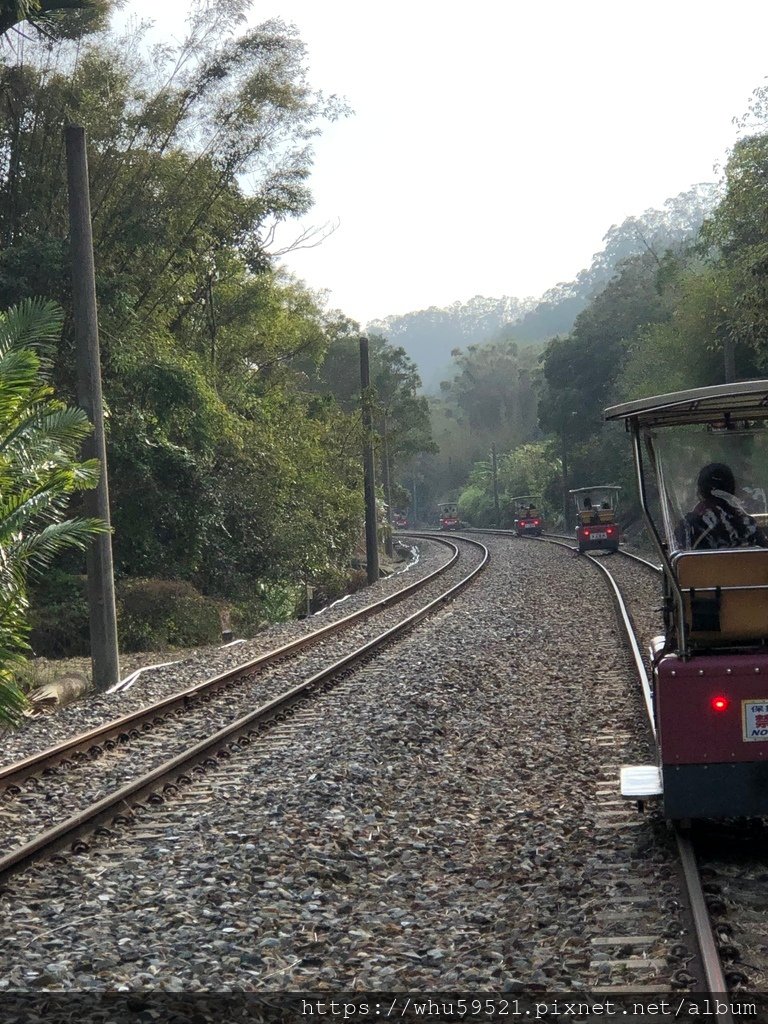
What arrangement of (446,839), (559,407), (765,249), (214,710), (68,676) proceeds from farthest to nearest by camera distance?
(559,407), (765,249), (68,676), (214,710), (446,839)

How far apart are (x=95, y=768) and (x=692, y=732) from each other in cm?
516

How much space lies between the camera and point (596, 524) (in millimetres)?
37219

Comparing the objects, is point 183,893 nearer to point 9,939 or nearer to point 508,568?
point 9,939

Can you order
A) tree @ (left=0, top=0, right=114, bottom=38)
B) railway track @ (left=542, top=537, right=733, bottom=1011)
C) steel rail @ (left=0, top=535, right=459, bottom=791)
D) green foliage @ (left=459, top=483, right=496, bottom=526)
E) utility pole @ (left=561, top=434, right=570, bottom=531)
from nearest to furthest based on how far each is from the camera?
1. railway track @ (left=542, top=537, right=733, bottom=1011)
2. steel rail @ (left=0, top=535, right=459, bottom=791)
3. tree @ (left=0, top=0, right=114, bottom=38)
4. utility pole @ (left=561, top=434, right=570, bottom=531)
5. green foliage @ (left=459, top=483, right=496, bottom=526)

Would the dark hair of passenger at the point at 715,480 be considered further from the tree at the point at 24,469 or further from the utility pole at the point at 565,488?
the utility pole at the point at 565,488

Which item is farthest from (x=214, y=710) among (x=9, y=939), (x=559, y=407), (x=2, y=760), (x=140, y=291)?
(x=559, y=407)

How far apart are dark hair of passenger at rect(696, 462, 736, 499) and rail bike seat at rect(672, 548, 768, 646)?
0.65m

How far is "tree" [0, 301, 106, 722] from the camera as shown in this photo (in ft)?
32.4

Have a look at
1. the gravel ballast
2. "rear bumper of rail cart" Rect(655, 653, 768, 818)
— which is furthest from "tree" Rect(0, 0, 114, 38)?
"rear bumper of rail cart" Rect(655, 653, 768, 818)

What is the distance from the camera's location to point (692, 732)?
594 cm

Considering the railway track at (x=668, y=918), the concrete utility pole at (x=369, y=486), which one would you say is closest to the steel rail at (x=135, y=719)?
the railway track at (x=668, y=918)

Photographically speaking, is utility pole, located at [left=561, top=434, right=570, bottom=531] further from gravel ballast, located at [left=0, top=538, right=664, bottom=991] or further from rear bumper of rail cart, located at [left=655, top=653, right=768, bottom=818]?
rear bumper of rail cart, located at [left=655, top=653, right=768, bottom=818]

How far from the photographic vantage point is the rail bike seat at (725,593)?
239 inches

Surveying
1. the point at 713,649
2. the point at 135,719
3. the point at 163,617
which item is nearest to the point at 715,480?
the point at 713,649
